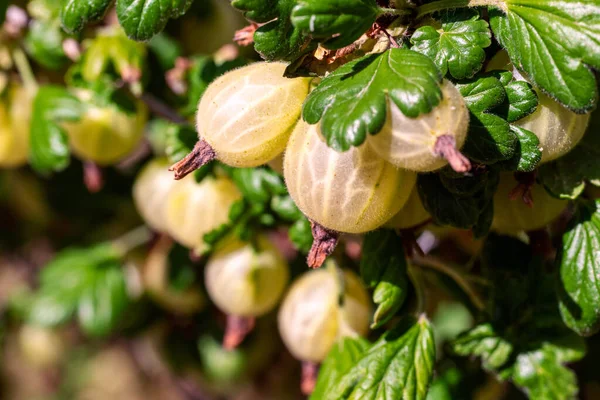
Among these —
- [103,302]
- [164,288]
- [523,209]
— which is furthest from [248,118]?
[103,302]

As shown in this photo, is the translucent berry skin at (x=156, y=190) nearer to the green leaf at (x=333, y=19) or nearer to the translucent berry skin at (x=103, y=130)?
the translucent berry skin at (x=103, y=130)

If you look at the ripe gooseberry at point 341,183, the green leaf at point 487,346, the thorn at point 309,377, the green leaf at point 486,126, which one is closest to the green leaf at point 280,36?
the ripe gooseberry at point 341,183

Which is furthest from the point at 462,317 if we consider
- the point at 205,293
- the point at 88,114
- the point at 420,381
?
the point at 88,114

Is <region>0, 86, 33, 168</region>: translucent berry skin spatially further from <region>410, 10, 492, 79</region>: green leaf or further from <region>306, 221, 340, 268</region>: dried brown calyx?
<region>410, 10, 492, 79</region>: green leaf

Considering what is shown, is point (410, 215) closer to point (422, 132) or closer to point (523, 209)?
point (523, 209)

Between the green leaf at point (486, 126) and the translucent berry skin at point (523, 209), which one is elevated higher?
the green leaf at point (486, 126)

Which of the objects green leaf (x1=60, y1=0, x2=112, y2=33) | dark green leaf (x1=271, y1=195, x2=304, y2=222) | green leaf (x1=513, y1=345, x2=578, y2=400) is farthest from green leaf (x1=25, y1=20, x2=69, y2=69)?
green leaf (x1=513, y1=345, x2=578, y2=400)
